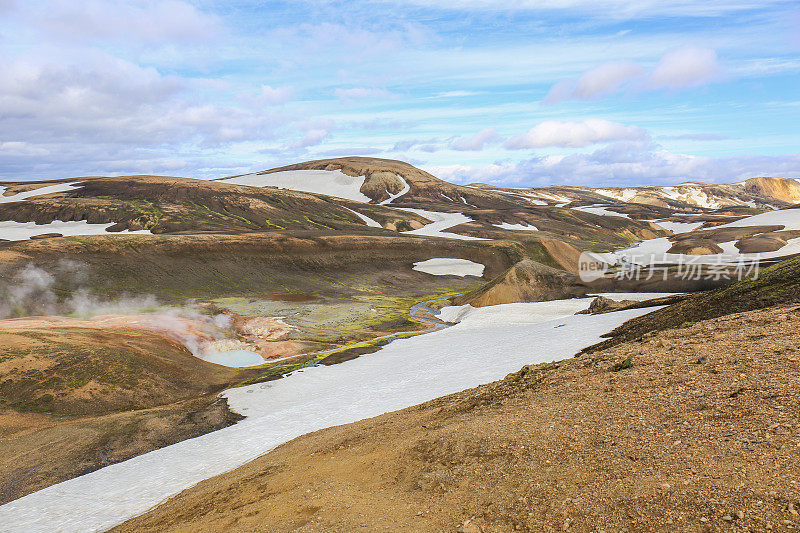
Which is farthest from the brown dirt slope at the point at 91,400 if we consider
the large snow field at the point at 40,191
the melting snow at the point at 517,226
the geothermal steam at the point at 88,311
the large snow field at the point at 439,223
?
the melting snow at the point at 517,226

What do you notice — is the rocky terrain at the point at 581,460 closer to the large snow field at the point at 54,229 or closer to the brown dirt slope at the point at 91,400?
the brown dirt slope at the point at 91,400

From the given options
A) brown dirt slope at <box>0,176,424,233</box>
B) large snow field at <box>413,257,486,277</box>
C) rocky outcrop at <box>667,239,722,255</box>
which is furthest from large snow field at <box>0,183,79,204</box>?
rocky outcrop at <box>667,239,722,255</box>

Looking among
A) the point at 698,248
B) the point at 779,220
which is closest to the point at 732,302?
the point at 698,248

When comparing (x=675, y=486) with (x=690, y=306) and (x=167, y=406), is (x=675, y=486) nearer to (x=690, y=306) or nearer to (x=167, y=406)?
(x=690, y=306)

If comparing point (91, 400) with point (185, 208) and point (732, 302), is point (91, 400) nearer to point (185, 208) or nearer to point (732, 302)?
point (732, 302)

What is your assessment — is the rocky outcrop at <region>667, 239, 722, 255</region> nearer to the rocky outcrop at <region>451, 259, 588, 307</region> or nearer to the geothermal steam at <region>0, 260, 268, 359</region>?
the rocky outcrop at <region>451, 259, 588, 307</region>

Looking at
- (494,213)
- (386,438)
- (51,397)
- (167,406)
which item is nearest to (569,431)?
(386,438)

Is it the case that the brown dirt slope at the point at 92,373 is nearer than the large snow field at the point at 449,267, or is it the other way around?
the brown dirt slope at the point at 92,373
